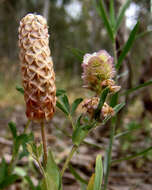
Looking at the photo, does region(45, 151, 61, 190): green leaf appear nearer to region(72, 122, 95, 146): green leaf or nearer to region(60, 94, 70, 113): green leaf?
region(72, 122, 95, 146): green leaf

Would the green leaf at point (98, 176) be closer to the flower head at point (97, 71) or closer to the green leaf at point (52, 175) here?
the green leaf at point (52, 175)

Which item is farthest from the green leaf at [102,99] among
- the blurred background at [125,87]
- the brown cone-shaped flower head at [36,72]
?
the blurred background at [125,87]

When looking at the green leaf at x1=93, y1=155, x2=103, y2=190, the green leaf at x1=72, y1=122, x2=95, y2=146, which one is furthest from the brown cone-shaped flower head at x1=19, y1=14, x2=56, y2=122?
the green leaf at x1=93, y1=155, x2=103, y2=190

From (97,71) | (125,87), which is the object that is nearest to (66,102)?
(97,71)

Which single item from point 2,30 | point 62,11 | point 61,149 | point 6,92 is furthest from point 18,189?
point 2,30

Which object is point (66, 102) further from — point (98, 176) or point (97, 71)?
point (98, 176)

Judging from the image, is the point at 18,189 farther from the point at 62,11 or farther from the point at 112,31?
the point at 62,11
